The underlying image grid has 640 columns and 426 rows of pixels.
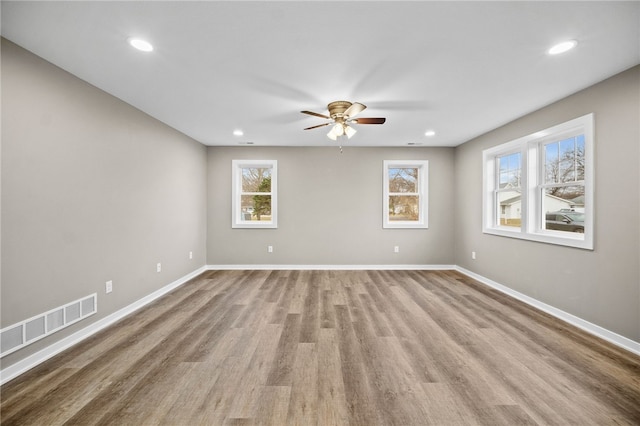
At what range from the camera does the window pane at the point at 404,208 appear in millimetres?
5555

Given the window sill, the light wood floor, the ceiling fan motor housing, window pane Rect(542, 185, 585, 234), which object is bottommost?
the light wood floor

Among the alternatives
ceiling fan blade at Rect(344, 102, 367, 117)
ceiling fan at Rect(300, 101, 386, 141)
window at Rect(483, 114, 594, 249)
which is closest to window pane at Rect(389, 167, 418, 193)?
window at Rect(483, 114, 594, 249)

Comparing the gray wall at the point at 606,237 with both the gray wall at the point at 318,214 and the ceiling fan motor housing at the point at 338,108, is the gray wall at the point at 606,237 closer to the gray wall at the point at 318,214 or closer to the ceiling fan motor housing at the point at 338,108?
the gray wall at the point at 318,214

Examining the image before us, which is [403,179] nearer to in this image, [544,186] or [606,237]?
[544,186]

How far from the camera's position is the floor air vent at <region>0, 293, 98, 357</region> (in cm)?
191

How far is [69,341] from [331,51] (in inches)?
137

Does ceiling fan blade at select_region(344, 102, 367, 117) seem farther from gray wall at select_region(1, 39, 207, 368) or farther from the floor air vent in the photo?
the floor air vent

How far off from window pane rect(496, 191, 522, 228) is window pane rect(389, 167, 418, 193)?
1.59 m

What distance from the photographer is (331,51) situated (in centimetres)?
208

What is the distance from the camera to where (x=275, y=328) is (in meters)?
2.72

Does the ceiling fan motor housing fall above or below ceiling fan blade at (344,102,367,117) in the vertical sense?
above

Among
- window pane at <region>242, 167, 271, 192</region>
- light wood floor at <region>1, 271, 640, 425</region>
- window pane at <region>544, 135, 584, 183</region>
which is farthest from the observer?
window pane at <region>242, 167, 271, 192</region>

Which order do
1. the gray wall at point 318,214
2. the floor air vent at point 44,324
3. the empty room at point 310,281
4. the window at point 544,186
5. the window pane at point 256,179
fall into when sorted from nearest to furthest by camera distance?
the empty room at point 310,281 < the floor air vent at point 44,324 < the window at point 544,186 < the gray wall at point 318,214 < the window pane at point 256,179

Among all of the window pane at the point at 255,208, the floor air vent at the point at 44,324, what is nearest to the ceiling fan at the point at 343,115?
the window pane at the point at 255,208
